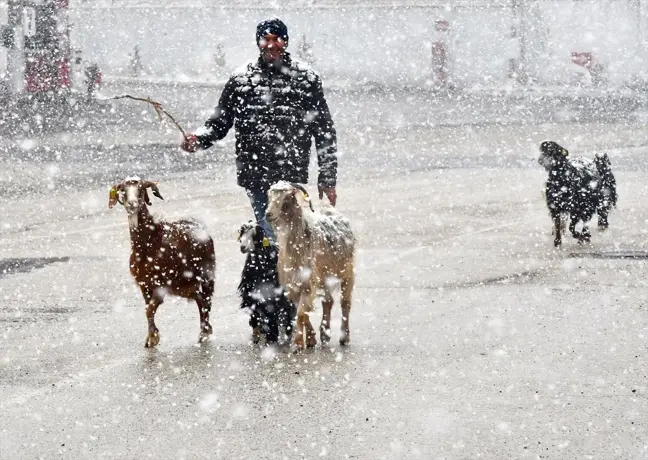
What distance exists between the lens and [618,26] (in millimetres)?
68125

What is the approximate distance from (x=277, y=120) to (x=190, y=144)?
633mm

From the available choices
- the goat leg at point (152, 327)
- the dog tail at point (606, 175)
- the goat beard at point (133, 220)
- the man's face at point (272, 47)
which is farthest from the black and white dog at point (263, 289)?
the dog tail at point (606, 175)

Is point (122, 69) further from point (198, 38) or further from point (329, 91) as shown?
point (329, 91)

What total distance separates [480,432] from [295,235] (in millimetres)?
2404

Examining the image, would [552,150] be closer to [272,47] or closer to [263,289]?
[272,47]

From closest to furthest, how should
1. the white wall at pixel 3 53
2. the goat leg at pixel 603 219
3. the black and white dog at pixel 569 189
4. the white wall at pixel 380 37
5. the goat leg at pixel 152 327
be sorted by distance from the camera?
the goat leg at pixel 152 327 → the black and white dog at pixel 569 189 → the goat leg at pixel 603 219 → the white wall at pixel 3 53 → the white wall at pixel 380 37

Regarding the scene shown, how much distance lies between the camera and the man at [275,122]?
8.91 meters

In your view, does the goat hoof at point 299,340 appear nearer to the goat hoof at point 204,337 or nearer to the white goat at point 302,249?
the white goat at point 302,249

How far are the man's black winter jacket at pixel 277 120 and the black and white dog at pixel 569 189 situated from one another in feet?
19.6

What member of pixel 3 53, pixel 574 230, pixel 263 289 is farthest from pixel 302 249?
pixel 3 53

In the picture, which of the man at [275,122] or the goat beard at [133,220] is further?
the man at [275,122]

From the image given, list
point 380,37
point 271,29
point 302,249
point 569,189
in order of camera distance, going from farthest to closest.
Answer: point 380,37
point 569,189
point 271,29
point 302,249

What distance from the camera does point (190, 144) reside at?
9.02m

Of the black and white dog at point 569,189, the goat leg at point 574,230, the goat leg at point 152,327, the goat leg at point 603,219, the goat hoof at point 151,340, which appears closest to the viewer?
the goat leg at point 152,327
